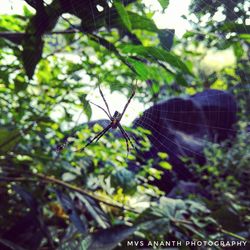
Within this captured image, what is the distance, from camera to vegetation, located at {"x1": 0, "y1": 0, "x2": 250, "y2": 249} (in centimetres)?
128

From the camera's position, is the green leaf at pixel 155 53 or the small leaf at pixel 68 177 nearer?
the green leaf at pixel 155 53

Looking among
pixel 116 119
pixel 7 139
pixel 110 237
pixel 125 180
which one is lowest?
pixel 110 237

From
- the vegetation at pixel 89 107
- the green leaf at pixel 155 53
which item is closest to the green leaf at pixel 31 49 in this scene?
the vegetation at pixel 89 107

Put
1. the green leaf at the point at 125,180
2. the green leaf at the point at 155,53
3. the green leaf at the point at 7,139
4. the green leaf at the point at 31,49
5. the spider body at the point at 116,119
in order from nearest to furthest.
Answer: the green leaf at the point at 155,53
the green leaf at the point at 31,49
the spider body at the point at 116,119
the green leaf at the point at 7,139
the green leaf at the point at 125,180

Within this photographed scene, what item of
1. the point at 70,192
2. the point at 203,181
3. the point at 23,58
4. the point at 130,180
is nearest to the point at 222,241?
the point at 130,180

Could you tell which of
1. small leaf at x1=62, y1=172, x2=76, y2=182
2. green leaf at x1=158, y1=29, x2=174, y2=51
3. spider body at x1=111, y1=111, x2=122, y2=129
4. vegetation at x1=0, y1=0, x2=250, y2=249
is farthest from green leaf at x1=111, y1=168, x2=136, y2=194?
green leaf at x1=158, y1=29, x2=174, y2=51

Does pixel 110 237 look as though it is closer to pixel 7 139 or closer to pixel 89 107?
pixel 89 107

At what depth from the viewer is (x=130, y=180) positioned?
→ 2.09 meters

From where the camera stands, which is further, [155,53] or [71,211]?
[71,211]

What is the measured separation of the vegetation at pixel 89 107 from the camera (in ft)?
4.21

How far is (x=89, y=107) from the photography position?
1.41 metres

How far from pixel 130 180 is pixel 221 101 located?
174 inches

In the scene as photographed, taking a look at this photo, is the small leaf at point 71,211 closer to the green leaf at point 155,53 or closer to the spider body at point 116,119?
the spider body at point 116,119

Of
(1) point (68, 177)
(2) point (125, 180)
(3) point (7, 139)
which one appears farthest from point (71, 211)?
(3) point (7, 139)
